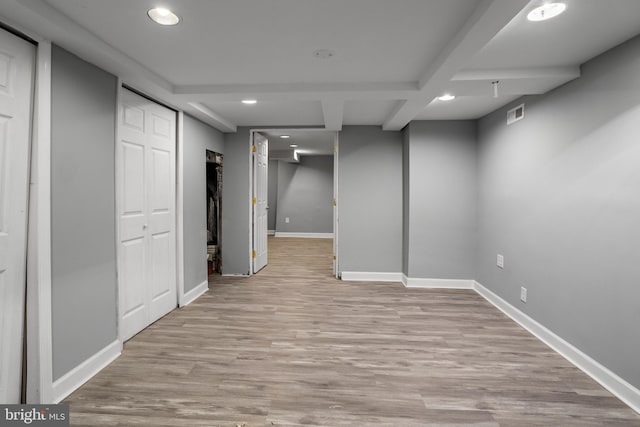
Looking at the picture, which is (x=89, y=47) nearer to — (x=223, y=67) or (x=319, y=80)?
(x=223, y=67)

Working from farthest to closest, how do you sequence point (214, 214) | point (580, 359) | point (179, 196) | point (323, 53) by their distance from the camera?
point (214, 214)
point (179, 196)
point (580, 359)
point (323, 53)

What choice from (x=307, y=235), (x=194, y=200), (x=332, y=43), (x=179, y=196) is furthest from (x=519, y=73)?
(x=307, y=235)

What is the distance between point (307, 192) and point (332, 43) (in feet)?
24.4

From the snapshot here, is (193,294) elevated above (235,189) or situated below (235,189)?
below

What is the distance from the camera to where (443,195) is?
13.7 ft

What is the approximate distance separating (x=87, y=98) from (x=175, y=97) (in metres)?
0.86

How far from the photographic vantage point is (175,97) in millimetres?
2908

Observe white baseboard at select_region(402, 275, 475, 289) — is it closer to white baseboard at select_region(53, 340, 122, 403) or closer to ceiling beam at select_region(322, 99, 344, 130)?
ceiling beam at select_region(322, 99, 344, 130)

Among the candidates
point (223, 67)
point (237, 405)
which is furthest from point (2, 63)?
point (237, 405)

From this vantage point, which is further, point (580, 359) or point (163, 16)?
point (580, 359)

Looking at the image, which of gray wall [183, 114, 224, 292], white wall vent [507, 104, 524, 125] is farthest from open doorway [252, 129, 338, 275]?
white wall vent [507, 104, 524, 125]

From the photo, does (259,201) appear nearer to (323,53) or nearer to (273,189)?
(323,53)

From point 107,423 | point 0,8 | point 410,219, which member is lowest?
point 107,423

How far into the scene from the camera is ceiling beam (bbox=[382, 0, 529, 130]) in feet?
4.96
